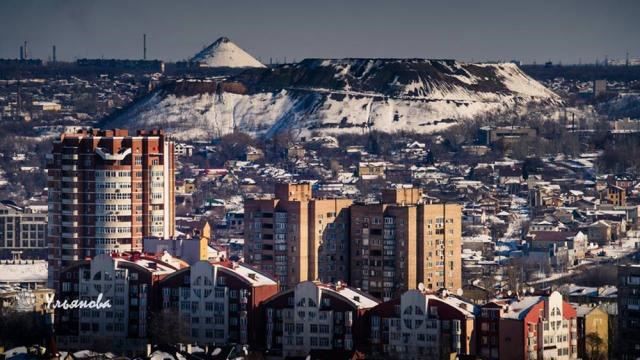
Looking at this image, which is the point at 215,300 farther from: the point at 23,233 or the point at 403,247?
the point at 23,233

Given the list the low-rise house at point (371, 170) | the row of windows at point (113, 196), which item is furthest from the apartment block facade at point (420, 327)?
the low-rise house at point (371, 170)

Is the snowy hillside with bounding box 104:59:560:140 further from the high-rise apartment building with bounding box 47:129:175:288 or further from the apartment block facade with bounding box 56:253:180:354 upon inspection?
the apartment block facade with bounding box 56:253:180:354

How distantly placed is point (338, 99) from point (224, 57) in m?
24.2

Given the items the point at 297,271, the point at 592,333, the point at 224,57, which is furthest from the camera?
the point at 224,57

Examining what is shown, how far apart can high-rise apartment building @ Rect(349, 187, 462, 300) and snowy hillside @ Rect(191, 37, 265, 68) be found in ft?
308

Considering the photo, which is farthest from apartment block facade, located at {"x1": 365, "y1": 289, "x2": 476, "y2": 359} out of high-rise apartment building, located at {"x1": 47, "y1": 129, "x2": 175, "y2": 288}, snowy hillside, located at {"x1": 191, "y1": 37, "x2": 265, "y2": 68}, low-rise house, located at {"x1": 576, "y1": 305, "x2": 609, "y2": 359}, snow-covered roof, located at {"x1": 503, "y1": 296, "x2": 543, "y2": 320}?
snowy hillside, located at {"x1": 191, "y1": 37, "x2": 265, "y2": 68}

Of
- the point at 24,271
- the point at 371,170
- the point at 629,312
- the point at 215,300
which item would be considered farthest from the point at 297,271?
the point at 371,170

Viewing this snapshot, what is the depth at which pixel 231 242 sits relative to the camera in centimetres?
7431

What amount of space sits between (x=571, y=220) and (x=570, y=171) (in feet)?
70.3

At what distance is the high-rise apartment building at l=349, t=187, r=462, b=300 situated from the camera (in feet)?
185

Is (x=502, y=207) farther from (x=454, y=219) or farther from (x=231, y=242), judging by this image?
(x=454, y=219)

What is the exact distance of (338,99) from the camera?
429 ft

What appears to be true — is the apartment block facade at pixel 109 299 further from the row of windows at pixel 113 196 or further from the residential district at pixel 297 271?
the row of windows at pixel 113 196

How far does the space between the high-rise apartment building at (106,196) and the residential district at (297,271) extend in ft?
0.12
